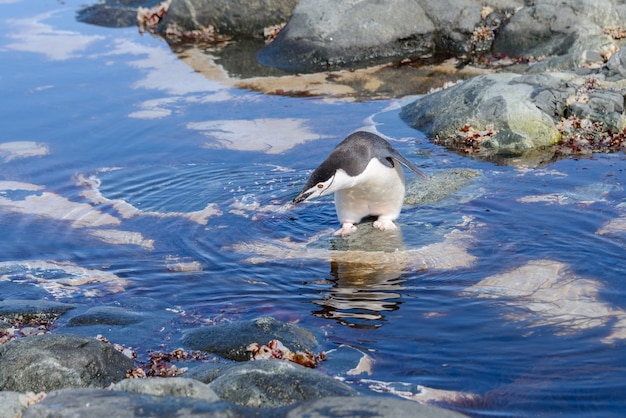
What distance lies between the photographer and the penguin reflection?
24.1 ft

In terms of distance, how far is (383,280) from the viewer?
26.4 ft

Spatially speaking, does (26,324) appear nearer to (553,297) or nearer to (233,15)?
(553,297)

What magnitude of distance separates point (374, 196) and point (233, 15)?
10643mm

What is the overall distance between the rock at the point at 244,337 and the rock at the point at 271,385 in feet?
3.12

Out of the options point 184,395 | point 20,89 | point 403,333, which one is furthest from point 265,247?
point 20,89

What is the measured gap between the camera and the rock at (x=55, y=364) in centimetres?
568

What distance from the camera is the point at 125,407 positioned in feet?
14.5

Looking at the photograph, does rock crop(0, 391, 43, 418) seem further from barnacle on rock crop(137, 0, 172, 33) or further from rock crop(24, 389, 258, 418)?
barnacle on rock crop(137, 0, 172, 33)

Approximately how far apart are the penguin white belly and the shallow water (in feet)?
0.73

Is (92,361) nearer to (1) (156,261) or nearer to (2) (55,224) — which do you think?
(1) (156,261)

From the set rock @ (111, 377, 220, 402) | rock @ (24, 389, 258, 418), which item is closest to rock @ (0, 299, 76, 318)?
rock @ (111, 377, 220, 402)

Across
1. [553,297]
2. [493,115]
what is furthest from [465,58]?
[553,297]

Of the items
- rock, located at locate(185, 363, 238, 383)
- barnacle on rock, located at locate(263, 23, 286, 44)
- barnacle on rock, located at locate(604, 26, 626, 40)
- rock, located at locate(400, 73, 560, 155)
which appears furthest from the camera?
barnacle on rock, located at locate(263, 23, 286, 44)

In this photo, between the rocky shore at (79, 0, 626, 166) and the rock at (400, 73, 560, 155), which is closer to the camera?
the rock at (400, 73, 560, 155)
